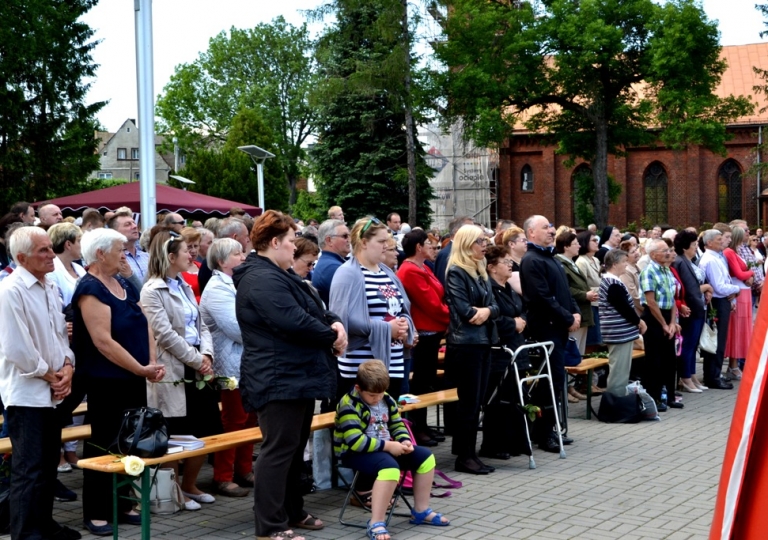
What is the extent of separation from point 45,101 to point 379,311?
31.6 metres

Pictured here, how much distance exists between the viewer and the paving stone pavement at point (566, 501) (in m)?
6.53

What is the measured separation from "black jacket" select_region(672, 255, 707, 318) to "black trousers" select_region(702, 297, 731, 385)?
36.5 inches

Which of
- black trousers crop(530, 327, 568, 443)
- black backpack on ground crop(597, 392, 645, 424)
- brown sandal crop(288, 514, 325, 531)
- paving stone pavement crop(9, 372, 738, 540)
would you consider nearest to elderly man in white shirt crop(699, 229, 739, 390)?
black backpack on ground crop(597, 392, 645, 424)

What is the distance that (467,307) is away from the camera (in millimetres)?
8008

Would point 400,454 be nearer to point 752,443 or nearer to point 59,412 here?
point 59,412

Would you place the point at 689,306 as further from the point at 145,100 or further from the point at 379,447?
the point at 379,447

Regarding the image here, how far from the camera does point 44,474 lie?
5914mm

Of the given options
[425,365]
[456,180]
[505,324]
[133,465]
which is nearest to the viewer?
[133,465]

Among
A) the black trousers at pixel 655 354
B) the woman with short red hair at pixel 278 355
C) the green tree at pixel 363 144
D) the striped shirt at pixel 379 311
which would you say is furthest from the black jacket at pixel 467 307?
the green tree at pixel 363 144

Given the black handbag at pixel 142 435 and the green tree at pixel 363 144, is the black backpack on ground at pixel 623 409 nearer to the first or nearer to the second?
the black handbag at pixel 142 435

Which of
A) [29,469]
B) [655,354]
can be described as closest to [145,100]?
[29,469]

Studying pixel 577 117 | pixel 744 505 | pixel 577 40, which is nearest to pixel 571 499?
pixel 744 505

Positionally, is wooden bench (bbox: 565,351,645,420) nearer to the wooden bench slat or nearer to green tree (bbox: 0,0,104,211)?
the wooden bench slat

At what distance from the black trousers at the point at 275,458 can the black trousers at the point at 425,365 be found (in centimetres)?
334
